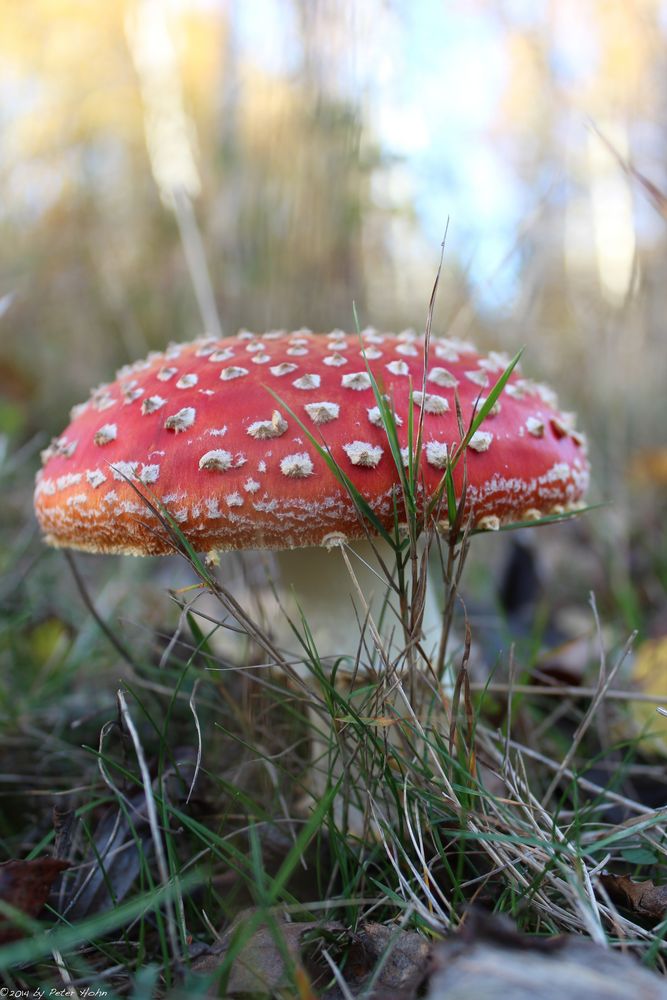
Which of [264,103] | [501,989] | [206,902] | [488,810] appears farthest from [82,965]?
[264,103]

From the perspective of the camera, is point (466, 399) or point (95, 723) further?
point (95, 723)

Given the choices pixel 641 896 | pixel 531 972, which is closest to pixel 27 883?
pixel 531 972

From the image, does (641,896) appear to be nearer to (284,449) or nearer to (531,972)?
(531,972)

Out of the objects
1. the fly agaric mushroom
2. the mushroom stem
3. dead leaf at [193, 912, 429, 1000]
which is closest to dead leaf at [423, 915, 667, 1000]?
dead leaf at [193, 912, 429, 1000]

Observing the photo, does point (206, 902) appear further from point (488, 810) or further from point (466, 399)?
point (466, 399)

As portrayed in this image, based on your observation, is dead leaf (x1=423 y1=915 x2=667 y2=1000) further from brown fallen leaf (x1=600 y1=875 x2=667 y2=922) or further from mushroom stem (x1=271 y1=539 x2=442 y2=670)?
mushroom stem (x1=271 y1=539 x2=442 y2=670)

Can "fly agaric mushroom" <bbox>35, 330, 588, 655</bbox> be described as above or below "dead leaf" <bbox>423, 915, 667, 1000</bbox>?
above

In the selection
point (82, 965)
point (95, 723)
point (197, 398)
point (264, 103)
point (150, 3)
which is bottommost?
point (95, 723)
